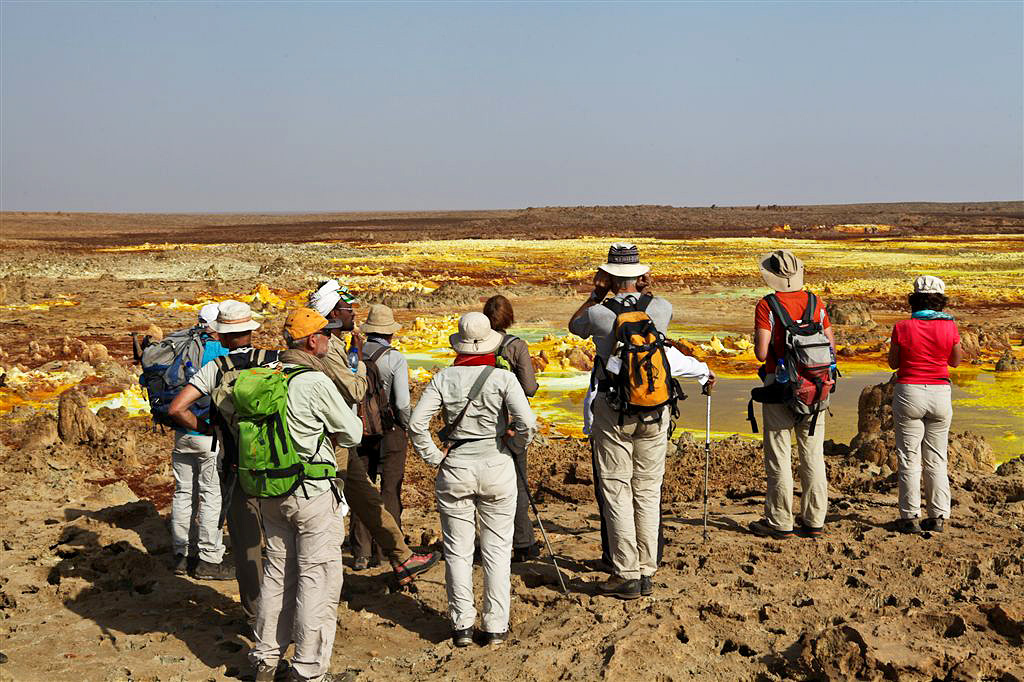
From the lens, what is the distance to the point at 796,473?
9367mm

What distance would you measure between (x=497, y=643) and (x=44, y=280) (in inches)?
1317

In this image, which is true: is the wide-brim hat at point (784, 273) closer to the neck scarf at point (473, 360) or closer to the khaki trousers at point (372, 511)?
the neck scarf at point (473, 360)

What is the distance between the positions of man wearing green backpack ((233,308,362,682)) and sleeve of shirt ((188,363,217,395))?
0.60 metres

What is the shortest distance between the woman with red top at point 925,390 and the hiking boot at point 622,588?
237cm

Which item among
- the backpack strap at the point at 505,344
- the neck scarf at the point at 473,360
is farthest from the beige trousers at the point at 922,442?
the neck scarf at the point at 473,360

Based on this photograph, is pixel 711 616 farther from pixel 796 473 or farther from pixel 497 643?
pixel 796 473

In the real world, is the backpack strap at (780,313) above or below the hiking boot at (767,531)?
above

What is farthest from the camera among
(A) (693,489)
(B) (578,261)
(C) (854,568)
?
(B) (578,261)

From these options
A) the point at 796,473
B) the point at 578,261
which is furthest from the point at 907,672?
the point at 578,261

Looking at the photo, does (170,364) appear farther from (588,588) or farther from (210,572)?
(588,588)

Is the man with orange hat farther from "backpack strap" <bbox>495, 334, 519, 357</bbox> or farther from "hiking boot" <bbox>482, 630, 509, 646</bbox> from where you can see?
"backpack strap" <bbox>495, 334, 519, 357</bbox>

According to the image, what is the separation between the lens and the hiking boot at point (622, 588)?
587 centimetres

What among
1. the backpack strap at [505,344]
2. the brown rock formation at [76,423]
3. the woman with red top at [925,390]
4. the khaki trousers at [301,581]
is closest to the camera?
the khaki trousers at [301,581]

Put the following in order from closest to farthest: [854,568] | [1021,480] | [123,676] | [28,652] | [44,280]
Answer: [123,676] → [28,652] → [854,568] → [1021,480] → [44,280]
